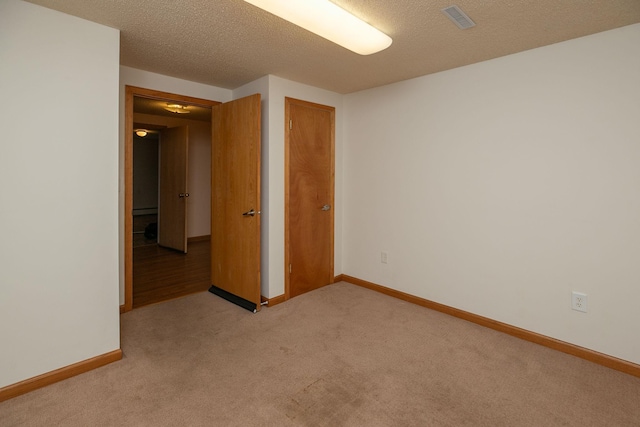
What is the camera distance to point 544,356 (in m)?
2.36

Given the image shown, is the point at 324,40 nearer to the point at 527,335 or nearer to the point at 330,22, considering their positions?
the point at 330,22

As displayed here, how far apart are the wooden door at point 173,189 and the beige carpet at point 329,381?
2794mm

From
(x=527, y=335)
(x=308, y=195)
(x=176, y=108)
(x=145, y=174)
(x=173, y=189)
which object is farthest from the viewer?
(x=145, y=174)

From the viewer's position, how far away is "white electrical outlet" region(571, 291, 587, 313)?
7.71 feet

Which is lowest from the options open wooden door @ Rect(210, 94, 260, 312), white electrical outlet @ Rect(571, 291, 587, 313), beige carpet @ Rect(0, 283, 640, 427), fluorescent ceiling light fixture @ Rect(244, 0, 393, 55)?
beige carpet @ Rect(0, 283, 640, 427)

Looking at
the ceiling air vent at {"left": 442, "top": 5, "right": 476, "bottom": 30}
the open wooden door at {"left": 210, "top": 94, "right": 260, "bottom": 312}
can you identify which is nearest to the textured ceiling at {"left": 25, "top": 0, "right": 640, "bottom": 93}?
the ceiling air vent at {"left": 442, "top": 5, "right": 476, "bottom": 30}

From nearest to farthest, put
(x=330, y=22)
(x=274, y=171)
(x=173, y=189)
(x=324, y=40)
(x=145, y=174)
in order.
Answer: (x=330, y=22) < (x=324, y=40) < (x=274, y=171) < (x=173, y=189) < (x=145, y=174)

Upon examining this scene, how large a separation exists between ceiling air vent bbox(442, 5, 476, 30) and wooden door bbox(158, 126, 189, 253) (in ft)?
14.3

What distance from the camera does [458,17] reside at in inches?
78.8

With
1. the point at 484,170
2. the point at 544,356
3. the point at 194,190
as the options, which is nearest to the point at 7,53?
the point at 484,170

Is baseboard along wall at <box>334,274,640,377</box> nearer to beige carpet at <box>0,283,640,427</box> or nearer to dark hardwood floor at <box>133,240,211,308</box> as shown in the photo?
beige carpet at <box>0,283,640,427</box>

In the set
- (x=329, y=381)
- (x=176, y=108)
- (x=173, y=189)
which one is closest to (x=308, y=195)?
(x=329, y=381)

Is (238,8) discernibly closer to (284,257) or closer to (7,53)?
(7,53)

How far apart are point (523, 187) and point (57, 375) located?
3.55m
